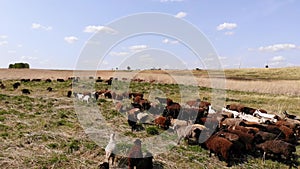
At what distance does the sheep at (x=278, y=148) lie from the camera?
10.5 metres

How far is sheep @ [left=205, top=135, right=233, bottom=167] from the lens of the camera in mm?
10109

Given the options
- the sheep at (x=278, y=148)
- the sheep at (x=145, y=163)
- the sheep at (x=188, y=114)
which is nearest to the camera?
the sheep at (x=145, y=163)

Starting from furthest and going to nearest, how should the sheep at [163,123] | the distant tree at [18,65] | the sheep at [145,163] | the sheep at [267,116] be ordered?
the distant tree at [18,65]
the sheep at [267,116]
the sheep at [163,123]
the sheep at [145,163]

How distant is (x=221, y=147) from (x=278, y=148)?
7.88 feet

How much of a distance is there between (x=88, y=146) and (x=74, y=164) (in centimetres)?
169

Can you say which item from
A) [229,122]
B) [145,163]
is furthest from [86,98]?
[145,163]

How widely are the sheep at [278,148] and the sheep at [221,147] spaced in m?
1.54

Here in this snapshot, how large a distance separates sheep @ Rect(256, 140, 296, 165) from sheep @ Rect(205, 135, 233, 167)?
1543mm

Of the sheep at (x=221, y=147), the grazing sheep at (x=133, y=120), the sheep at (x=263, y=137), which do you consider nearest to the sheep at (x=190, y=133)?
the sheep at (x=221, y=147)

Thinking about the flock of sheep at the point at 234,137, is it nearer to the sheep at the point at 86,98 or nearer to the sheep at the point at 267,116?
the sheep at the point at 267,116

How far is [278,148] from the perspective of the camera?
1064 cm

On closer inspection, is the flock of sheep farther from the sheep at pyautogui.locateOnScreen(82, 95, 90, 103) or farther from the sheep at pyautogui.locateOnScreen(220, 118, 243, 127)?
the sheep at pyautogui.locateOnScreen(82, 95, 90, 103)

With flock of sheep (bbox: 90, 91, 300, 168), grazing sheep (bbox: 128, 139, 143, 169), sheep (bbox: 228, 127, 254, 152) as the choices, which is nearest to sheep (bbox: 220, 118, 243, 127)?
flock of sheep (bbox: 90, 91, 300, 168)

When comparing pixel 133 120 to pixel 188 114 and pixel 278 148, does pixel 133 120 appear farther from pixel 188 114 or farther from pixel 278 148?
pixel 278 148
